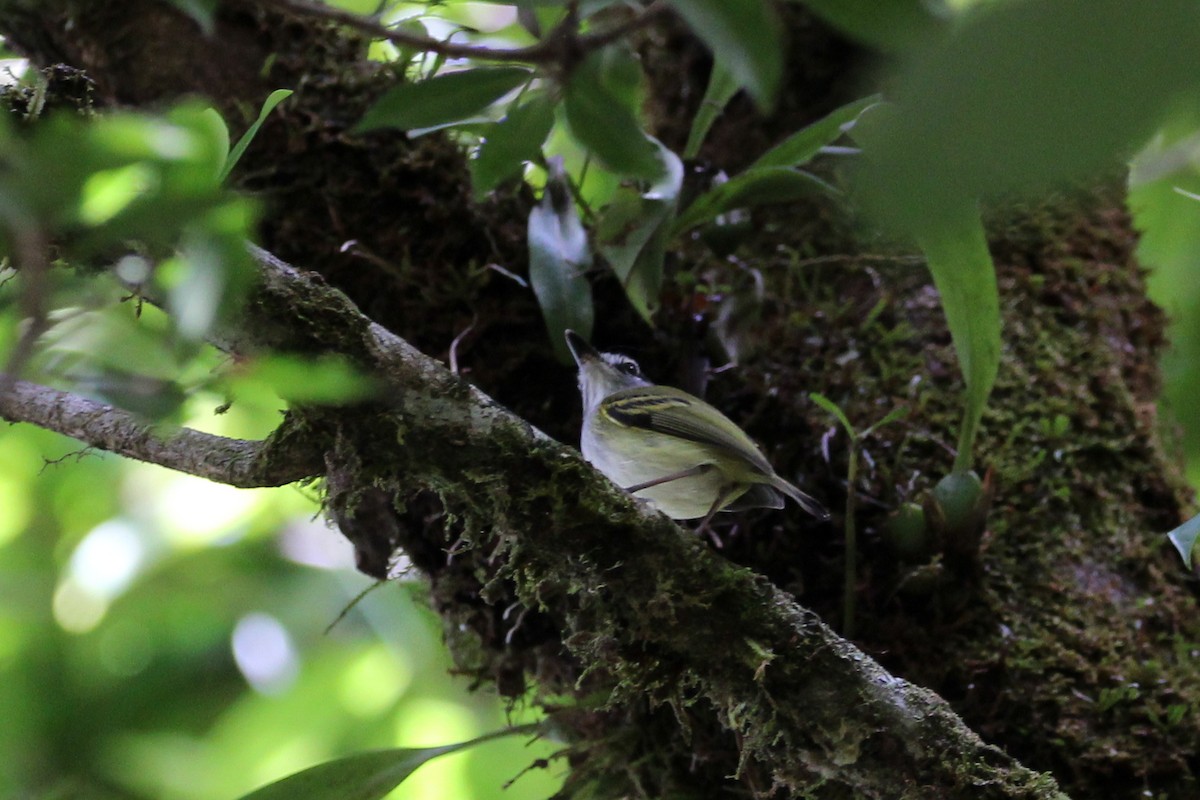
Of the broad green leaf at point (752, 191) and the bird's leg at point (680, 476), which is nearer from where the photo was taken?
the bird's leg at point (680, 476)

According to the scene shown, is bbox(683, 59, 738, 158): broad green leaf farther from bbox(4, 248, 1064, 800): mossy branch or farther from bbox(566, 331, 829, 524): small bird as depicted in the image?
bbox(4, 248, 1064, 800): mossy branch

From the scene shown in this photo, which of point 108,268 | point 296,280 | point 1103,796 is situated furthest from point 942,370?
point 108,268

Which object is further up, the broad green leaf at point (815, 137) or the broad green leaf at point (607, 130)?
the broad green leaf at point (607, 130)

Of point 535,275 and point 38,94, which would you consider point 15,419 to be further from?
point 535,275

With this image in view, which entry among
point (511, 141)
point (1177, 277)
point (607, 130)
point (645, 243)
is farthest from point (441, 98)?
point (1177, 277)

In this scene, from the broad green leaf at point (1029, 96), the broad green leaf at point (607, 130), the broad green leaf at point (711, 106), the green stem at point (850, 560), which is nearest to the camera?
the broad green leaf at point (1029, 96)

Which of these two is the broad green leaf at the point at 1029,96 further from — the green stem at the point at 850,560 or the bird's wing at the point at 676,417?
the bird's wing at the point at 676,417

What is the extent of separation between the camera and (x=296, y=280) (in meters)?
1.67

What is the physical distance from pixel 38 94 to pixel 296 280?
0.58 m

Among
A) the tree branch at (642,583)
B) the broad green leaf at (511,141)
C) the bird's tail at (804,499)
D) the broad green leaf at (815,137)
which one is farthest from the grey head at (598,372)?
the broad green leaf at (511,141)

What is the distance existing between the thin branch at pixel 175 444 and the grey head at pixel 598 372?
87 centimetres

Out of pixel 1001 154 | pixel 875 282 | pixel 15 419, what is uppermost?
pixel 1001 154

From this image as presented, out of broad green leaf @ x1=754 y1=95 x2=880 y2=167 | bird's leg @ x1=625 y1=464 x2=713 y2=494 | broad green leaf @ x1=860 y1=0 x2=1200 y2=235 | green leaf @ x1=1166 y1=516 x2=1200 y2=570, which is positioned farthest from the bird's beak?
broad green leaf @ x1=860 y1=0 x2=1200 y2=235

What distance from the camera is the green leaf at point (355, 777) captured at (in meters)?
1.99
